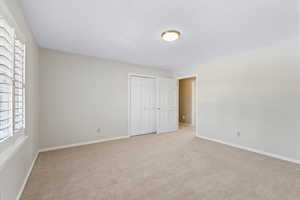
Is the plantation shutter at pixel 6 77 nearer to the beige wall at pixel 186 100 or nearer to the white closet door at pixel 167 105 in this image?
the white closet door at pixel 167 105

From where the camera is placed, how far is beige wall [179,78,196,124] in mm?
6529

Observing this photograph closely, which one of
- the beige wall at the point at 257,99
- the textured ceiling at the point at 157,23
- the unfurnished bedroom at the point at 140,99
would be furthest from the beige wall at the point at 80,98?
the beige wall at the point at 257,99

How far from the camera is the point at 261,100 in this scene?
2986 mm

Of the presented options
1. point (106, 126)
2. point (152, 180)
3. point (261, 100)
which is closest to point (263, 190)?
point (152, 180)

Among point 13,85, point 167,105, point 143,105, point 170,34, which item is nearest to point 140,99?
point 143,105

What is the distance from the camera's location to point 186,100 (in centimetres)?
670

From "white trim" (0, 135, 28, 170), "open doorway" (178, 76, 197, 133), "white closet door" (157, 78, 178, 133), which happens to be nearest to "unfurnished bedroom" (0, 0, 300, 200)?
"white trim" (0, 135, 28, 170)

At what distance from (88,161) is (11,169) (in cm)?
131

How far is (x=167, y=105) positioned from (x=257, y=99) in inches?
106

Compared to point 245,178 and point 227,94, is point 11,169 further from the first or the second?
point 227,94

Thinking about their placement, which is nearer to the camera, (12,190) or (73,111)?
(12,190)

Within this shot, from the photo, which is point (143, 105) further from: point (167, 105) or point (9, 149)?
point (9, 149)

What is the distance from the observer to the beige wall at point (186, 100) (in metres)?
6.53

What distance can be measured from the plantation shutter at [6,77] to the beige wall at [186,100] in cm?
609
